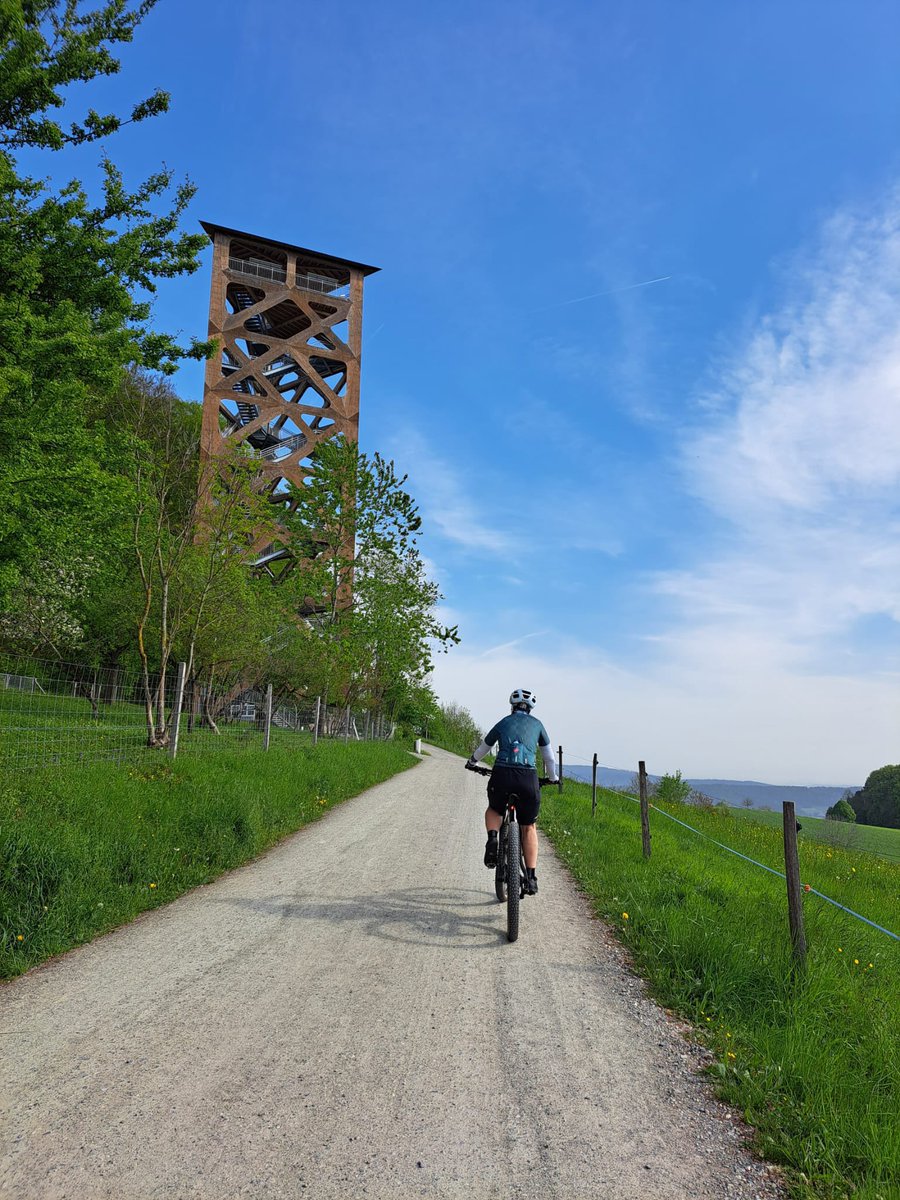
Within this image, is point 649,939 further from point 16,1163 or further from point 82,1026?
point 16,1163

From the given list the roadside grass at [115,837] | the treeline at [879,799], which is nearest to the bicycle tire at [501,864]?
the roadside grass at [115,837]

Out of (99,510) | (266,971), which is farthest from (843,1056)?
(99,510)

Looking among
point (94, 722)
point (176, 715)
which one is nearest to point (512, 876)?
point (176, 715)

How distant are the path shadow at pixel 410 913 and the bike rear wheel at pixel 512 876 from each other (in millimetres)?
172

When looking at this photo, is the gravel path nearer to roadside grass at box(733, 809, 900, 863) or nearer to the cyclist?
the cyclist

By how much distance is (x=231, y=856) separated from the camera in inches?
318

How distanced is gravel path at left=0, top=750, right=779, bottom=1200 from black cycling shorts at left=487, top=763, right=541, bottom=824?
100 cm

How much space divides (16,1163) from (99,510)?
11.4m

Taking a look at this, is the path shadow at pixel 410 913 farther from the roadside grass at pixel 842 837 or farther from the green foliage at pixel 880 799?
the green foliage at pixel 880 799

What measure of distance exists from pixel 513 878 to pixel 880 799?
241 feet

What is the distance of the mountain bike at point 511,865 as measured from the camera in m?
5.89

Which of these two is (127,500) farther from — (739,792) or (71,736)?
(739,792)

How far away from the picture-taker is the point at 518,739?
6.60 m

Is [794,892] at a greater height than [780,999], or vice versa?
[794,892]
